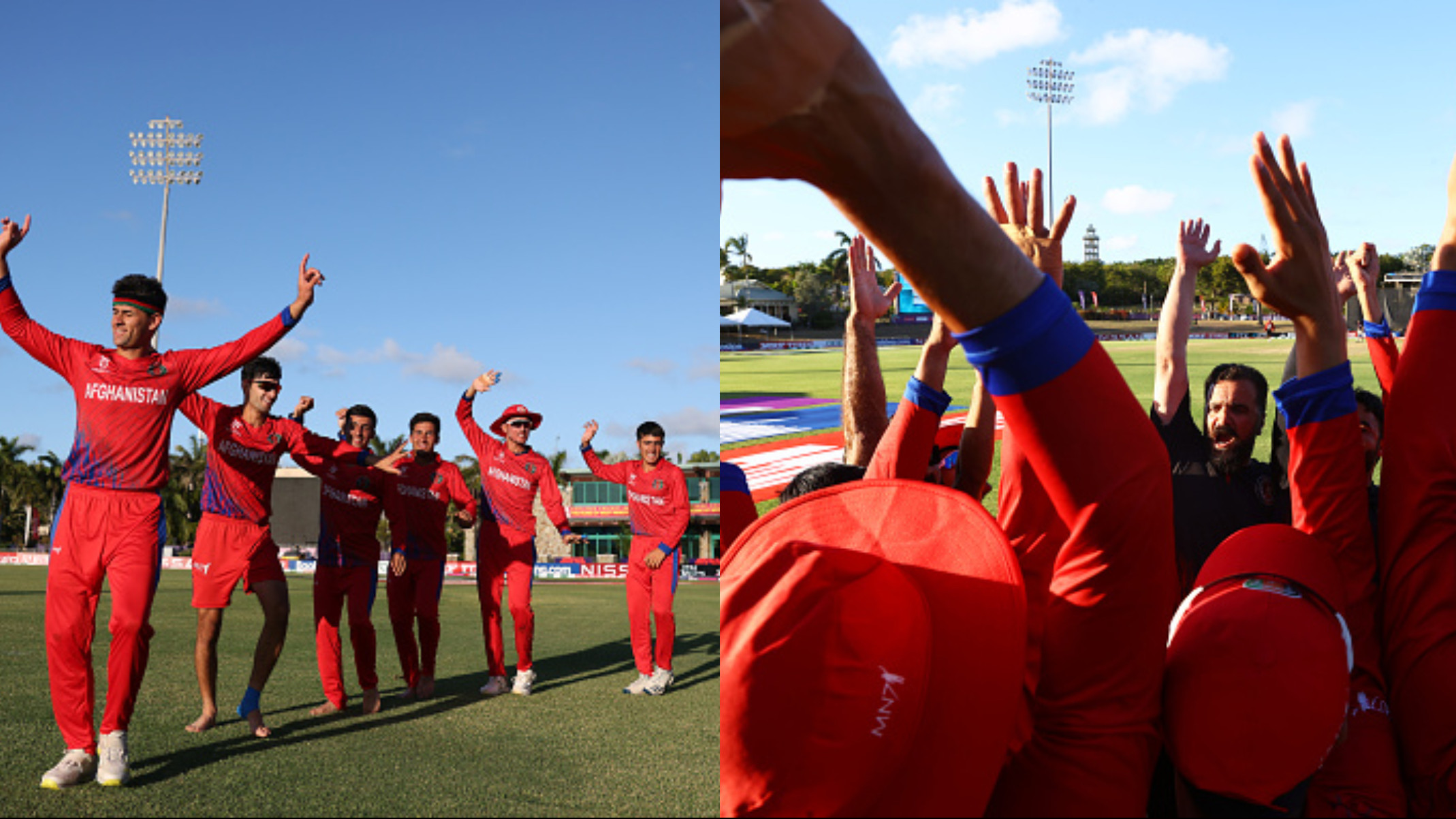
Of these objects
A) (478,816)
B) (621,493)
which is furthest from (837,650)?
(621,493)

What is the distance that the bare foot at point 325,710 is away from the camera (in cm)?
591

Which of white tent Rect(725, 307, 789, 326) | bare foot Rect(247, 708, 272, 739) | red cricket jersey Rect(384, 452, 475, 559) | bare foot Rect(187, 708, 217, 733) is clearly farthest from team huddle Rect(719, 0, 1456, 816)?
white tent Rect(725, 307, 789, 326)

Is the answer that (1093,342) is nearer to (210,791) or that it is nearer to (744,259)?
(744,259)

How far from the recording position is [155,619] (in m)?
10.8

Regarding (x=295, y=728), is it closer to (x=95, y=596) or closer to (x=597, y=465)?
(x=95, y=596)

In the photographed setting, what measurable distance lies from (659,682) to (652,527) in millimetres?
1514

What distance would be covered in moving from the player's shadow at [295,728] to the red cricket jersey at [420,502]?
1047mm

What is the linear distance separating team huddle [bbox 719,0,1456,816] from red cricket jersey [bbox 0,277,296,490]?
4.03 meters

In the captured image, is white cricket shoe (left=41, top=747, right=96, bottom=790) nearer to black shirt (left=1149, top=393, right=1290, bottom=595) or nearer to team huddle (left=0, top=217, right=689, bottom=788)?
team huddle (left=0, top=217, right=689, bottom=788)

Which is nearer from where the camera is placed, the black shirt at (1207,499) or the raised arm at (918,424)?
the raised arm at (918,424)

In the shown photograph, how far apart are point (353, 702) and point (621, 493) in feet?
128

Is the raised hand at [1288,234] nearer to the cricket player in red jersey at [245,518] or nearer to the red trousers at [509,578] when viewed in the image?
the cricket player in red jersey at [245,518]

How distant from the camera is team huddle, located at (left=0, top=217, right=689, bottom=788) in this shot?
4000mm

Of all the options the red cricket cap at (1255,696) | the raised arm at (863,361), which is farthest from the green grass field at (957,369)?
the red cricket cap at (1255,696)
